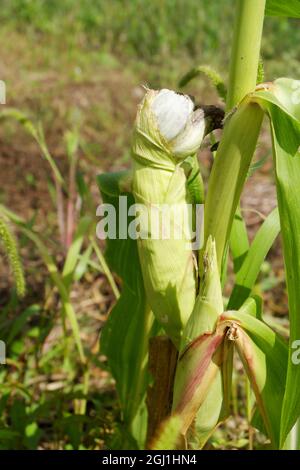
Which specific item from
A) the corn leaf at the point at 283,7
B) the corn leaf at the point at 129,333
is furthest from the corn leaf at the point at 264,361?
the corn leaf at the point at 283,7

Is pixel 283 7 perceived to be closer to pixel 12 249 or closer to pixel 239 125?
pixel 239 125

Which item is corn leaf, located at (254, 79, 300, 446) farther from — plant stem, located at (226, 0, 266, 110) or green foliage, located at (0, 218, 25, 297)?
green foliage, located at (0, 218, 25, 297)

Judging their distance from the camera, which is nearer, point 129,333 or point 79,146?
point 129,333

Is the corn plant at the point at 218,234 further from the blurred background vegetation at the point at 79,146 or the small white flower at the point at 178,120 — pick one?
the blurred background vegetation at the point at 79,146

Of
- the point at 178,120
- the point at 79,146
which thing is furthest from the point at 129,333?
the point at 79,146
